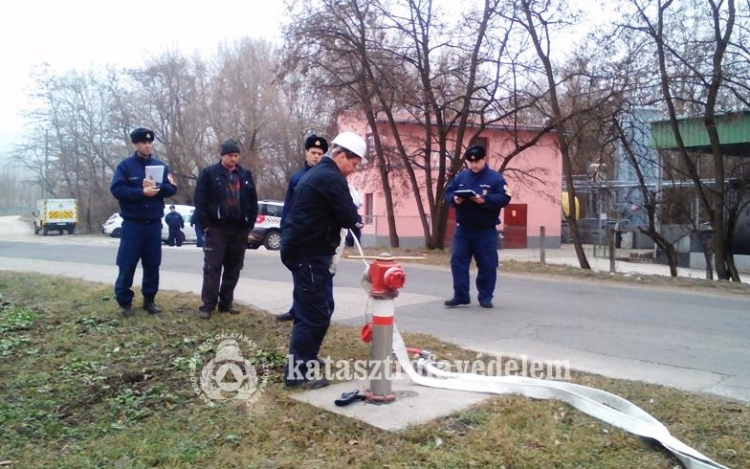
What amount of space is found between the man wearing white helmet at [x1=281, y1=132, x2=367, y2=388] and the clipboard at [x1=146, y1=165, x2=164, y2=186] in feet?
8.67

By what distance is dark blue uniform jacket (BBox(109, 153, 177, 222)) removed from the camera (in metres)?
6.74

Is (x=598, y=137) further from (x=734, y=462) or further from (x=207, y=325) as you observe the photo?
(x=734, y=462)

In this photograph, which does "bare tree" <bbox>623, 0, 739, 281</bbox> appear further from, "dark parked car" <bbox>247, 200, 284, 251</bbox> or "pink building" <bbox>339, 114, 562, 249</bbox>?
"dark parked car" <bbox>247, 200, 284, 251</bbox>

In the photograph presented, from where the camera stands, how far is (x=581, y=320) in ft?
25.1

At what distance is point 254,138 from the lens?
4331 centimetres

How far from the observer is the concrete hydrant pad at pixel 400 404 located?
404 cm

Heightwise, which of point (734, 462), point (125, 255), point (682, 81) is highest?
point (682, 81)

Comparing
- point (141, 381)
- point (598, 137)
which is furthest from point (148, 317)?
point (598, 137)

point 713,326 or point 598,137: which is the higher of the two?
point 598,137

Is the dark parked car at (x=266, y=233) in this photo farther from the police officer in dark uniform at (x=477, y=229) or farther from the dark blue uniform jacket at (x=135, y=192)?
the dark blue uniform jacket at (x=135, y=192)

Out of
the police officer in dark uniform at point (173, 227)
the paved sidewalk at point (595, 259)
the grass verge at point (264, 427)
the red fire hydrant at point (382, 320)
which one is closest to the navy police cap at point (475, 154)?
the grass verge at point (264, 427)

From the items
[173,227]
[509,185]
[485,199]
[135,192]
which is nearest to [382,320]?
[135,192]

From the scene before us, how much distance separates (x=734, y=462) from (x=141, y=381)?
3.84m
